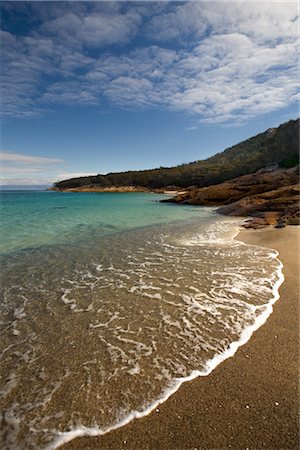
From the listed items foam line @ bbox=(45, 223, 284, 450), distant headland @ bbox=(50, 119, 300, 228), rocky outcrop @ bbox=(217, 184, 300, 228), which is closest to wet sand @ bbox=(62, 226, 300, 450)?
foam line @ bbox=(45, 223, 284, 450)

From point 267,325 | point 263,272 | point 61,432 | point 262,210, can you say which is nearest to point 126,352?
point 61,432

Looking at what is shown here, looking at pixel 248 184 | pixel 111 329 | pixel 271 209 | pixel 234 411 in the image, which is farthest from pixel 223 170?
pixel 234 411

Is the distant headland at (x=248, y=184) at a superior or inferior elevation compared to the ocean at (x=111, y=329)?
superior

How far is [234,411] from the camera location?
2.68 m

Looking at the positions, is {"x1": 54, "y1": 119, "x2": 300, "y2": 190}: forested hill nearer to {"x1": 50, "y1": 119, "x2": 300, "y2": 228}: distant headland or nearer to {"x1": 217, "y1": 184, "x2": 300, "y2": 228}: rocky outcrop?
{"x1": 50, "y1": 119, "x2": 300, "y2": 228}: distant headland

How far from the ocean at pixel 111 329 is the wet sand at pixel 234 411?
5.3 inches

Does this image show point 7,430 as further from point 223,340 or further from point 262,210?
point 262,210

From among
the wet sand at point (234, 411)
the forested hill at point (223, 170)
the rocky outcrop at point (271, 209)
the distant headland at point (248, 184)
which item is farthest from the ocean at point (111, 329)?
the forested hill at point (223, 170)

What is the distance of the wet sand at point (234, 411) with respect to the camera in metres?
2.39

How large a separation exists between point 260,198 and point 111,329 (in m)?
22.1

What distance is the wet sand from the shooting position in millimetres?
2395

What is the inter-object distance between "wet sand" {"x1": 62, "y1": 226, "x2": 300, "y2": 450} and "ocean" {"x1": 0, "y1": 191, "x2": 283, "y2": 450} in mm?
134

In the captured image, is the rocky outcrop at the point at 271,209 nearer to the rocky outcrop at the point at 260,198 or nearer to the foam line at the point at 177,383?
the rocky outcrop at the point at 260,198

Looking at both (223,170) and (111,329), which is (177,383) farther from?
(223,170)
